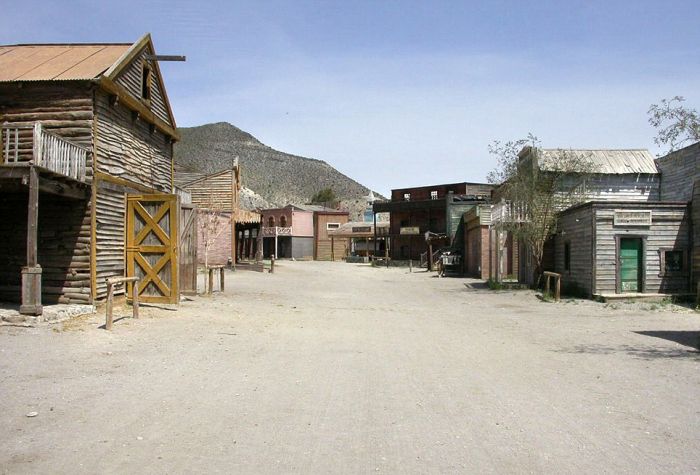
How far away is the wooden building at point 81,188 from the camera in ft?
46.1

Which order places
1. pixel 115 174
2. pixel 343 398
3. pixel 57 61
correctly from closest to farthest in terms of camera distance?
pixel 343 398, pixel 115 174, pixel 57 61

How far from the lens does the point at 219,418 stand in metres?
6.25

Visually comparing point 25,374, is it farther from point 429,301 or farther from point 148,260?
point 429,301

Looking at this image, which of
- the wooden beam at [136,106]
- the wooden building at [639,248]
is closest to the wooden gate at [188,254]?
the wooden beam at [136,106]

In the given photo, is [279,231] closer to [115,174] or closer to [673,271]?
[673,271]

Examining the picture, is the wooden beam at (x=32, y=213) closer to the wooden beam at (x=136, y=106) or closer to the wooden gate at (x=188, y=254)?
the wooden beam at (x=136, y=106)

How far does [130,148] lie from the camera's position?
16734mm

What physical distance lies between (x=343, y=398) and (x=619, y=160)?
A: 2784 centimetres

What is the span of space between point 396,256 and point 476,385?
58684 mm

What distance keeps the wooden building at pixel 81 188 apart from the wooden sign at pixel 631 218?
15.5 meters

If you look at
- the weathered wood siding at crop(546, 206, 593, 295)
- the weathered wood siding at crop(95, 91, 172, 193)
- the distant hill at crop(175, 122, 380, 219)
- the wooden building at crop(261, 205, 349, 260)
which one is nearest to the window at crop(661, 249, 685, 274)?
the weathered wood siding at crop(546, 206, 593, 295)

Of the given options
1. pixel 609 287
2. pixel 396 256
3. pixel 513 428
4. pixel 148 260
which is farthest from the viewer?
pixel 396 256

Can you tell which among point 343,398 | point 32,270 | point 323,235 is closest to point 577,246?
point 343,398

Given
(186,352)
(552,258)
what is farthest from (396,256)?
(186,352)
